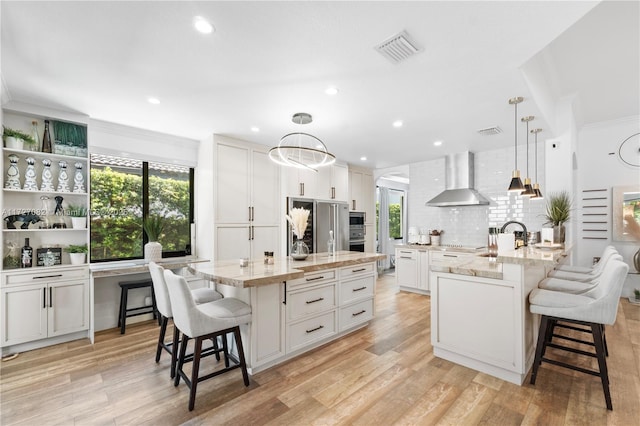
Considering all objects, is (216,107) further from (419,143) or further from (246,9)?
(419,143)

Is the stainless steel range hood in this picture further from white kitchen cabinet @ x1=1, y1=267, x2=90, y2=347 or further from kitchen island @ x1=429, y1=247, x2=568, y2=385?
white kitchen cabinet @ x1=1, y1=267, x2=90, y2=347

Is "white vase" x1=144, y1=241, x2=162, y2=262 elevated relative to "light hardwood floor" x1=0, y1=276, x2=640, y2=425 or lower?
elevated

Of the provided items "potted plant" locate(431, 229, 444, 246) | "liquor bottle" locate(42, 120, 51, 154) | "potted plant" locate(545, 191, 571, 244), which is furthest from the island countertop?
"potted plant" locate(431, 229, 444, 246)

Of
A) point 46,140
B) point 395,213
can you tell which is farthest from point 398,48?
point 395,213

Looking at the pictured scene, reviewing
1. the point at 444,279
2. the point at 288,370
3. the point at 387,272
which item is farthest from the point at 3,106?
the point at 387,272

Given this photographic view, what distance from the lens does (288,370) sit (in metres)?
2.54

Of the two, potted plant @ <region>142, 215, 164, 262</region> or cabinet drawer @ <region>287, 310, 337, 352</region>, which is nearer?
cabinet drawer @ <region>287, 310, 337, 352</region>

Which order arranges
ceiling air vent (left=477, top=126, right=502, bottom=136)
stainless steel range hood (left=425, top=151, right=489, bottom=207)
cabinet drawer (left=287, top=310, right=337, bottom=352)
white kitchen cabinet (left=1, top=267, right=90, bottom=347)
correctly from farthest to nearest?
stainless steel range hood (left=425, top=151, right=489, bottom=207), ceiling air vent (left=477, top=126, right=502, bottom=136), white kitchen cabinet (left=1, top=267, right=90, bottom=347), cabinet drawer (left=287, top=310, right=337, bottom=352)

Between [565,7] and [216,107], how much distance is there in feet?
9.77

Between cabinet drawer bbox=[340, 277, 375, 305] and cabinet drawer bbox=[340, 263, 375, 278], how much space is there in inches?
3.0

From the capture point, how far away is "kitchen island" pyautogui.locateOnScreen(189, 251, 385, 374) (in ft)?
7.98

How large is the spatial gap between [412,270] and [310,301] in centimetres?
306

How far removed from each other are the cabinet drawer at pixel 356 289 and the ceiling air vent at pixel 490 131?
2.54m

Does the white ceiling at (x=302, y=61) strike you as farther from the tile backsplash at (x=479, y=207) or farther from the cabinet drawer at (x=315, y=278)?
the cabinet drawer at (x=315, y=278)
